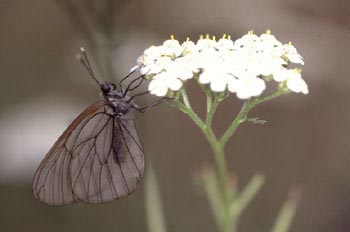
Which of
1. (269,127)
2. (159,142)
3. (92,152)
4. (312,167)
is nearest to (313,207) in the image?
(312,167)

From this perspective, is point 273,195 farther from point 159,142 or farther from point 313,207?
point 159,142

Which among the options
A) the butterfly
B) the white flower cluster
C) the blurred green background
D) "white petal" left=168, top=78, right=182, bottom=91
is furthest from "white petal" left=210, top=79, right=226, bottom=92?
the blurred green background

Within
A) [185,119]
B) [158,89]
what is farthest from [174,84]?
[185,119]

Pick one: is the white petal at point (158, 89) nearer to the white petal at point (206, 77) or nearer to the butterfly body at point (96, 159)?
the white petal at point (206, 77)

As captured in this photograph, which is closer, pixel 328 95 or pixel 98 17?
pixel 98 17

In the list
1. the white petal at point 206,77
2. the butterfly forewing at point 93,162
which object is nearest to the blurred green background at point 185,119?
the butterfly forewing at point 93,162

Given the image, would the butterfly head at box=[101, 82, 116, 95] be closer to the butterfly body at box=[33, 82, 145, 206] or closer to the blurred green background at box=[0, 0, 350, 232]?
the butterfly body at box=[33, 82, 145, 206]

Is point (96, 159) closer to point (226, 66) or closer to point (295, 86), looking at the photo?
point (226, 66)
